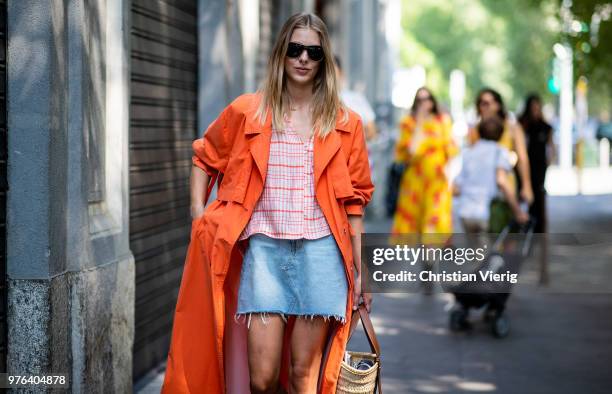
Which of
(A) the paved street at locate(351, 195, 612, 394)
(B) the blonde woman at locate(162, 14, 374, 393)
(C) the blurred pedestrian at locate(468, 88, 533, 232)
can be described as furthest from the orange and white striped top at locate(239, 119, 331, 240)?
(C) the blurred pedestrian at locate(468, 88, 533, 232)

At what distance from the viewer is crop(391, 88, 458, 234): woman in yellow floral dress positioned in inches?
477

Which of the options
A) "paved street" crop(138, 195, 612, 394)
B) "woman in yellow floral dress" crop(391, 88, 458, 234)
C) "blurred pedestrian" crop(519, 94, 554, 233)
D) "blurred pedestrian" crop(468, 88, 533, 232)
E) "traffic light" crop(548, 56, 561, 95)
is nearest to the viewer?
"paved street" crop(138, 195, 612, 394)

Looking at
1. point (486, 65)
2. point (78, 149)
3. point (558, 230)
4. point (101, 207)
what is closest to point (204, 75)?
point (101, 207)

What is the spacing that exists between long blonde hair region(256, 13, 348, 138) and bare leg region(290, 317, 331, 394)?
30.6 inches

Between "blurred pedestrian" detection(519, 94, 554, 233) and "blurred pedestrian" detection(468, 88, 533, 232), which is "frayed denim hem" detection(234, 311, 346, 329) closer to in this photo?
"blurred pedestrian" detection(468, 88, 533, 232)

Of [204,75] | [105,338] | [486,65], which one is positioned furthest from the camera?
[486,65]

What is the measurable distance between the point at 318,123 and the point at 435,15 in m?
66.6

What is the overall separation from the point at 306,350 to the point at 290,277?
0.34m

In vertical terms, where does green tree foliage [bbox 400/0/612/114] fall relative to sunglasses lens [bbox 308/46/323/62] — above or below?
above

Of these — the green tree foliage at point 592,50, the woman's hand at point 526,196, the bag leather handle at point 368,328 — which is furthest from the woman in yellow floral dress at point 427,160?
the bag leather handle at point 368,328

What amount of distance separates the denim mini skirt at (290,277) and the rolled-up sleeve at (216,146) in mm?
431

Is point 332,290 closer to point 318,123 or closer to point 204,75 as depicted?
point 318,123

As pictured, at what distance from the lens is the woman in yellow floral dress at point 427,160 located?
12117 mm

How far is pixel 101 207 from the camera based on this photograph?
21.2ft
